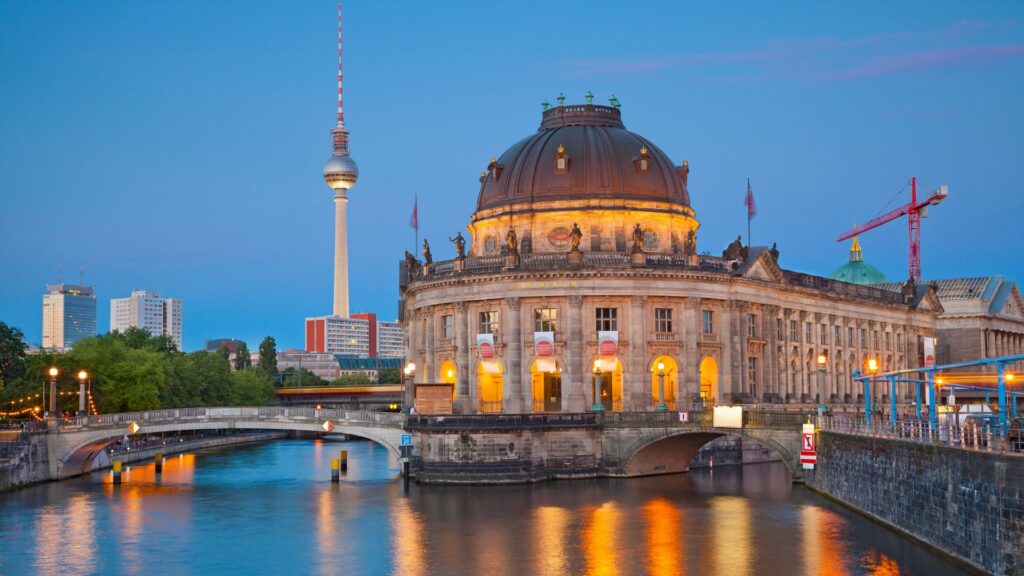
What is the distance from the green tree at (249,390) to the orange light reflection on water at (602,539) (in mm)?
101448

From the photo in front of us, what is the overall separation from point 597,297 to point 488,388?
41.4 feet

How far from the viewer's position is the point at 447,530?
67.4 meters

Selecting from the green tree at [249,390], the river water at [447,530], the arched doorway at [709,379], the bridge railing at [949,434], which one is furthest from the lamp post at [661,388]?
the green tree at [249,390]

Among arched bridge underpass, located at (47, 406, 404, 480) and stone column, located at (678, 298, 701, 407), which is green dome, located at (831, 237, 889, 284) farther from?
arched bridge underpass, located at (47, 406, 404, 480)

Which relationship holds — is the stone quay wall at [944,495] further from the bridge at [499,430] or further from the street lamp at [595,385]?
the street lamp at [595,385]

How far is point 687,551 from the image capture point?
6091 cm

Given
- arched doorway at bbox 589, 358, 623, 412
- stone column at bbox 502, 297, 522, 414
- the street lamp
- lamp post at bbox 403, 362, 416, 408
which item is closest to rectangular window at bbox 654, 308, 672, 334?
arched doorway at bbox 589, 358, 623, 412

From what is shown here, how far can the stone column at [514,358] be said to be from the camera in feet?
Answer: 335

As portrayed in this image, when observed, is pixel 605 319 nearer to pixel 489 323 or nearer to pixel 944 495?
pixel 489 323

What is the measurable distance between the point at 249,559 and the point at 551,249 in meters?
53.9

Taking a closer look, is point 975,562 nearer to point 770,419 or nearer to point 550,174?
point 770,419

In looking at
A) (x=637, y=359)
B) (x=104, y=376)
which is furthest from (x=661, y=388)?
(x=104, y=376)

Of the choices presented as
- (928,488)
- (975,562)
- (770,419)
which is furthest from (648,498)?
(975,562)

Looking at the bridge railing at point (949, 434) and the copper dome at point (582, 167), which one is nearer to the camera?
the bridge railing at point (949, 434)
